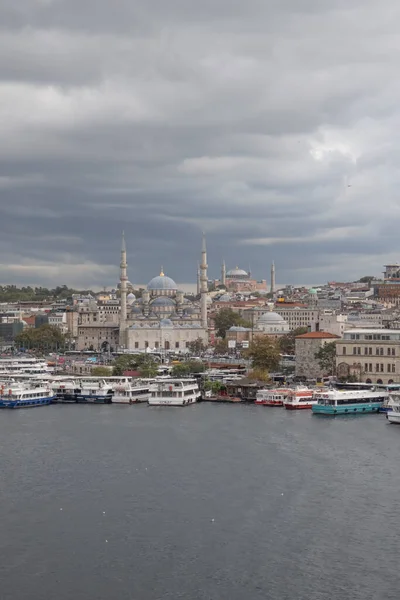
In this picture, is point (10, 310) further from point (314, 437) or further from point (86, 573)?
point (86, 573)

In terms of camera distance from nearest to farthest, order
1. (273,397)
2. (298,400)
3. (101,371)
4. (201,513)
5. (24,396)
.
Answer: (201,513)
(298,400)
(273,397)
(24,396)
(101,371)

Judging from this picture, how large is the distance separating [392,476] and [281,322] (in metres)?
46.0

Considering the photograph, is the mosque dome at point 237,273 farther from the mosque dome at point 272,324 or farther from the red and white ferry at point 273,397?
the red and white ferry at point 273,397

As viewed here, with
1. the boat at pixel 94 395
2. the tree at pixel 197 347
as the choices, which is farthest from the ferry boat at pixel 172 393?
the tree at pixel 197 347

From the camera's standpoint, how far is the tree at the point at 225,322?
69000 millimetres

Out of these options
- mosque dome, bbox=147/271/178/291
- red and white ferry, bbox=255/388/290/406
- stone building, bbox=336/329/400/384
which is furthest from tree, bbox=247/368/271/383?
mosque dome, bbox=147/271/178/291

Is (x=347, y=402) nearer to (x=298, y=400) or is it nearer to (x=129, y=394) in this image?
(x=298, y=400)

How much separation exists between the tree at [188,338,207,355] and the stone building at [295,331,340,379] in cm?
1606

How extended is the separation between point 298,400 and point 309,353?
30.5 feet

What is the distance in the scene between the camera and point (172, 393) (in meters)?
35.5

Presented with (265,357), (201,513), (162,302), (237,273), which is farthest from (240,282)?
(201,513)

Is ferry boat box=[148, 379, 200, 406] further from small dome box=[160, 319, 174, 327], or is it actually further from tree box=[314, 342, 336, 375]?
small dome box=[160, 319, 174, 327]

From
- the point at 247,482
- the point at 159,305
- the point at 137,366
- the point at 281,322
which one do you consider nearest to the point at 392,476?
the point at 247,482

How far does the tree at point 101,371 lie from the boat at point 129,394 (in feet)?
19.4
